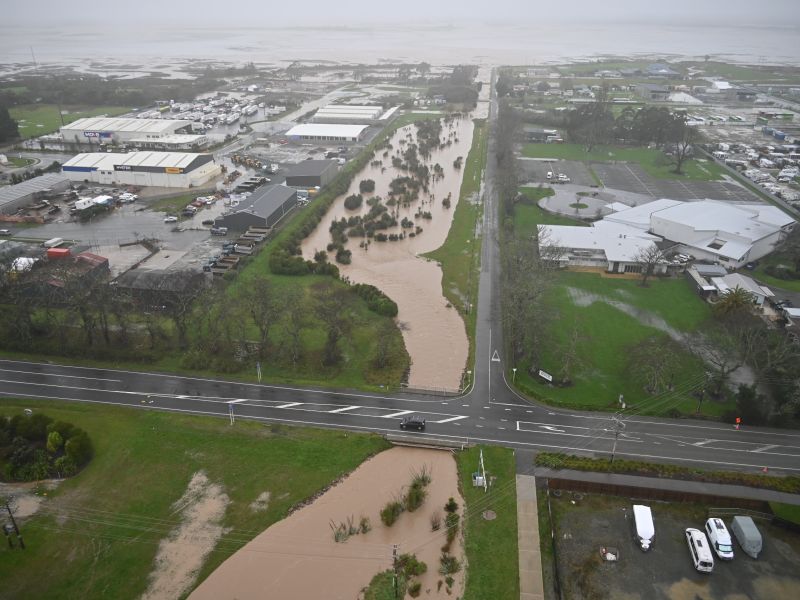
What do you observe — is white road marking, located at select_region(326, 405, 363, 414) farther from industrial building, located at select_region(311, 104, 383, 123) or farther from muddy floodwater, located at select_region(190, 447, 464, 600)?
industrial building, located at select_region(311, 104, 383, 123)

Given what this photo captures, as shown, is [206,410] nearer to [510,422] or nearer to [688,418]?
[510,422]

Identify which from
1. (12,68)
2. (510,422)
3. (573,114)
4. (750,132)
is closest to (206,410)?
(510,422)

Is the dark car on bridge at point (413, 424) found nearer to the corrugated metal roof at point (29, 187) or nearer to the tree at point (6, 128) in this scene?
the corrugated metal roof at point (29, 187)

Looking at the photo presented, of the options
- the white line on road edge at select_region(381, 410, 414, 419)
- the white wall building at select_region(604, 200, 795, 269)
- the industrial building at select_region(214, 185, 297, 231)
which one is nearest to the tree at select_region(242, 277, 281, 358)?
the white line on road edge at select_region(381, 410, 414, 419)

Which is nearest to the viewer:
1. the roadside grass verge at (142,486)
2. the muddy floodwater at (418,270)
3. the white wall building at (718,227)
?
the roadside grass verge at (142,486)

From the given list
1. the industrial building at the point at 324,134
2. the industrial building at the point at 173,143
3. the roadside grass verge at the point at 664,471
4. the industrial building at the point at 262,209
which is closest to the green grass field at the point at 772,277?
the roadside grass verge at the point at 664,471

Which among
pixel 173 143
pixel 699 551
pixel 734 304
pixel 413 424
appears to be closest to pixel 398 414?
pixel 413 424
